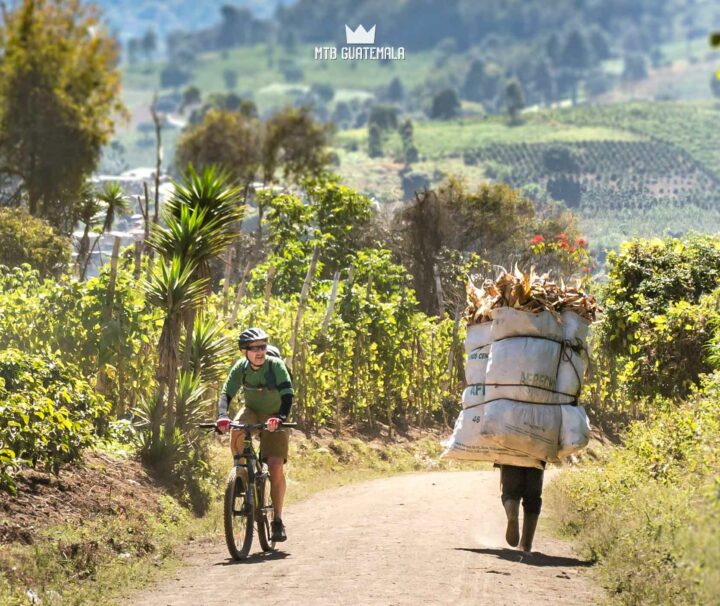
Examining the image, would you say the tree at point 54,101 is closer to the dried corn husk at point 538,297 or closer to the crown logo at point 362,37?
the crown logo at point 362,37

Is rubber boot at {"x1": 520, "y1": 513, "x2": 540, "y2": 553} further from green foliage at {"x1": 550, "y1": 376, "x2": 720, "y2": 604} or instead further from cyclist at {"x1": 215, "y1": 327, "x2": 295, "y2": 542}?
cyclist at {"x1": 215, "y1": 327, "x2": 295, "y2": 542}

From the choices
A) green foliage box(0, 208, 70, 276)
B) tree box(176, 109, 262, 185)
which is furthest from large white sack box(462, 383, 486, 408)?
tree box(176, 109, 262, 185)

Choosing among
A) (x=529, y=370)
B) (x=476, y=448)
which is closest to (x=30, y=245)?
(x=476, y=448)

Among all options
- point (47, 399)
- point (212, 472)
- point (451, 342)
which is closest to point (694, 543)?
point (47, 399)

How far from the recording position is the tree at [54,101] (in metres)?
41.2

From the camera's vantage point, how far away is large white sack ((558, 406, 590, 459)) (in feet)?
40.7

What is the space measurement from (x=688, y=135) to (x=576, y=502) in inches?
6433

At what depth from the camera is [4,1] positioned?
40.5 meters

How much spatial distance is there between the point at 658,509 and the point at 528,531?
1.32 metres

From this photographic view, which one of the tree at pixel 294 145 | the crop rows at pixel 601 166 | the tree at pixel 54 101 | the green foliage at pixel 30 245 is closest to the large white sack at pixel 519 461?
the green foliage at pixel 30 245

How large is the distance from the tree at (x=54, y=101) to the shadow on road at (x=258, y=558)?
1207 inches

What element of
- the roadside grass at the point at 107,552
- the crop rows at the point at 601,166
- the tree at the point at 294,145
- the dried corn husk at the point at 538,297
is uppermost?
the crop rows at the point at 601,166

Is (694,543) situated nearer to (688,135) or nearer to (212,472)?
(212,472)

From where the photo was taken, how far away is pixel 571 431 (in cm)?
1244
